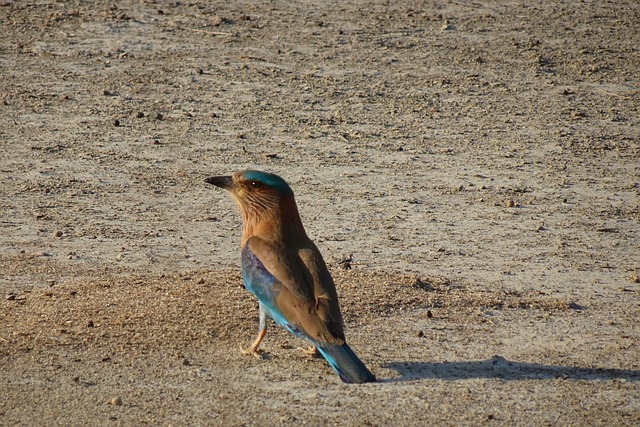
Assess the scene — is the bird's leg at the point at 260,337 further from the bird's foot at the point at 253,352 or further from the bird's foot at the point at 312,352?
the bird's foot at the point at 312,352

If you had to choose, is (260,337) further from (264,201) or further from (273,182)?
(273,182)

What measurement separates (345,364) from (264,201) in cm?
130

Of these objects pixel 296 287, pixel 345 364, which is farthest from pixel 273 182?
pixel 345 364

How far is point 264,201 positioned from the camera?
711 centimetres

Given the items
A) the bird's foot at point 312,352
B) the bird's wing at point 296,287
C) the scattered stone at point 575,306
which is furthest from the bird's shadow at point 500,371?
the scattered stone at point 575,306

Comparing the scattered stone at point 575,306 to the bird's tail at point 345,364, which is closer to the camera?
the bird's tail at point 345,364

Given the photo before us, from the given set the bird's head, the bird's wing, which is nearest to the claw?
the bird's wing

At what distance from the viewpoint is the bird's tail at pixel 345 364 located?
629 centimetres

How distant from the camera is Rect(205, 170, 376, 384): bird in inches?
249

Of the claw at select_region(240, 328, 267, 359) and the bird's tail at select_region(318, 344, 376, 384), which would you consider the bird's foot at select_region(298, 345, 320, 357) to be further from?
the bird's tail at select_region(318, 344, 376, 384)

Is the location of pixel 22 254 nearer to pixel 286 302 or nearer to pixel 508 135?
pixel 286 302

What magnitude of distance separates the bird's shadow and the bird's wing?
69 cm

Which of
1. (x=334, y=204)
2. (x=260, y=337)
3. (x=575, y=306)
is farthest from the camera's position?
(x=334, y=204)

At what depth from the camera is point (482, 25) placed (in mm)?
14531
